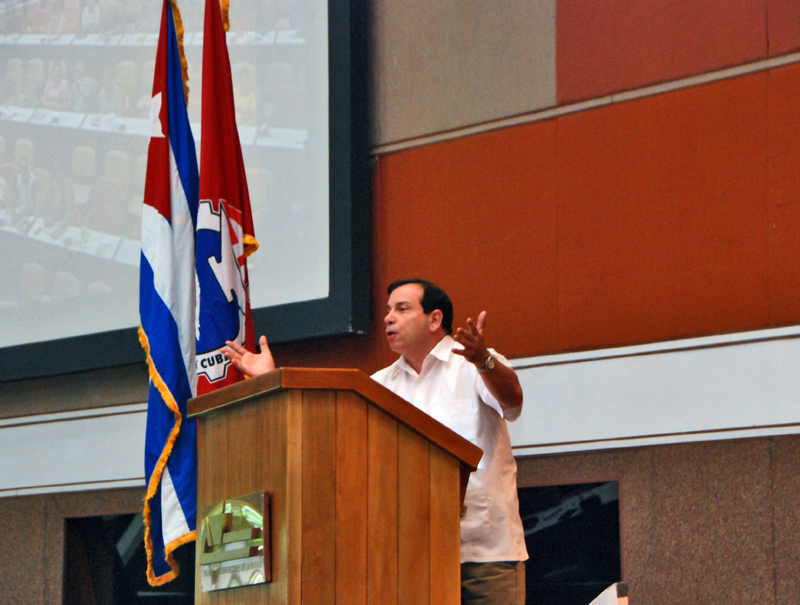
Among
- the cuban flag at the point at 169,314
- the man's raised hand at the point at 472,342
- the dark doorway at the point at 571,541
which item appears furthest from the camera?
the dark doorway at the point at 571,541

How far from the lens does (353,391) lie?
2.27 meters

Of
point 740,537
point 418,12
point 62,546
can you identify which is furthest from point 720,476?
point 62,546

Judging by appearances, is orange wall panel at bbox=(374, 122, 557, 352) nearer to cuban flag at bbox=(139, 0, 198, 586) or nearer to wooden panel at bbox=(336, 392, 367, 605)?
cuban flag at bbox=(139, 0, 198, 586)

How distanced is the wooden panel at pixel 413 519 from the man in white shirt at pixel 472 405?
0.38 meters

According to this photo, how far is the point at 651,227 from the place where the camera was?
3.78 metres

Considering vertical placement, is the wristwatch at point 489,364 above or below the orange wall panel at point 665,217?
below

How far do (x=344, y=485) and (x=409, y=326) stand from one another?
100 centimetres

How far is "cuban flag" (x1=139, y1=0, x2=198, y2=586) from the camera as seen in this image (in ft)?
11.7

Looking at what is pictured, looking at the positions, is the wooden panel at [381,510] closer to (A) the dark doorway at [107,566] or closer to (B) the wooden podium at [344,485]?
(B) the wooden podium at [344,485]

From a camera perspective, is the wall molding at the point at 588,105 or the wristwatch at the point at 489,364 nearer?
the wristwatch at the point at 489,364

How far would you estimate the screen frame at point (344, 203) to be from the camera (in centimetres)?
444

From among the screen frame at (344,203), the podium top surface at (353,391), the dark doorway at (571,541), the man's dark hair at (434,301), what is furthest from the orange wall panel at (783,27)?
the podium top surface at (353,391)

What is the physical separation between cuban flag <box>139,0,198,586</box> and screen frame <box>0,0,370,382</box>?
2.48 ft

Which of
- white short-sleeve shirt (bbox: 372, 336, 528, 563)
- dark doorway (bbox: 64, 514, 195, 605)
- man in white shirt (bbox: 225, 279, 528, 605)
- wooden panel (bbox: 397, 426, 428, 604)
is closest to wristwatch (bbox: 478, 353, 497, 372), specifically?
man in white shirt (bbox: 225, 279, 528, 605)
